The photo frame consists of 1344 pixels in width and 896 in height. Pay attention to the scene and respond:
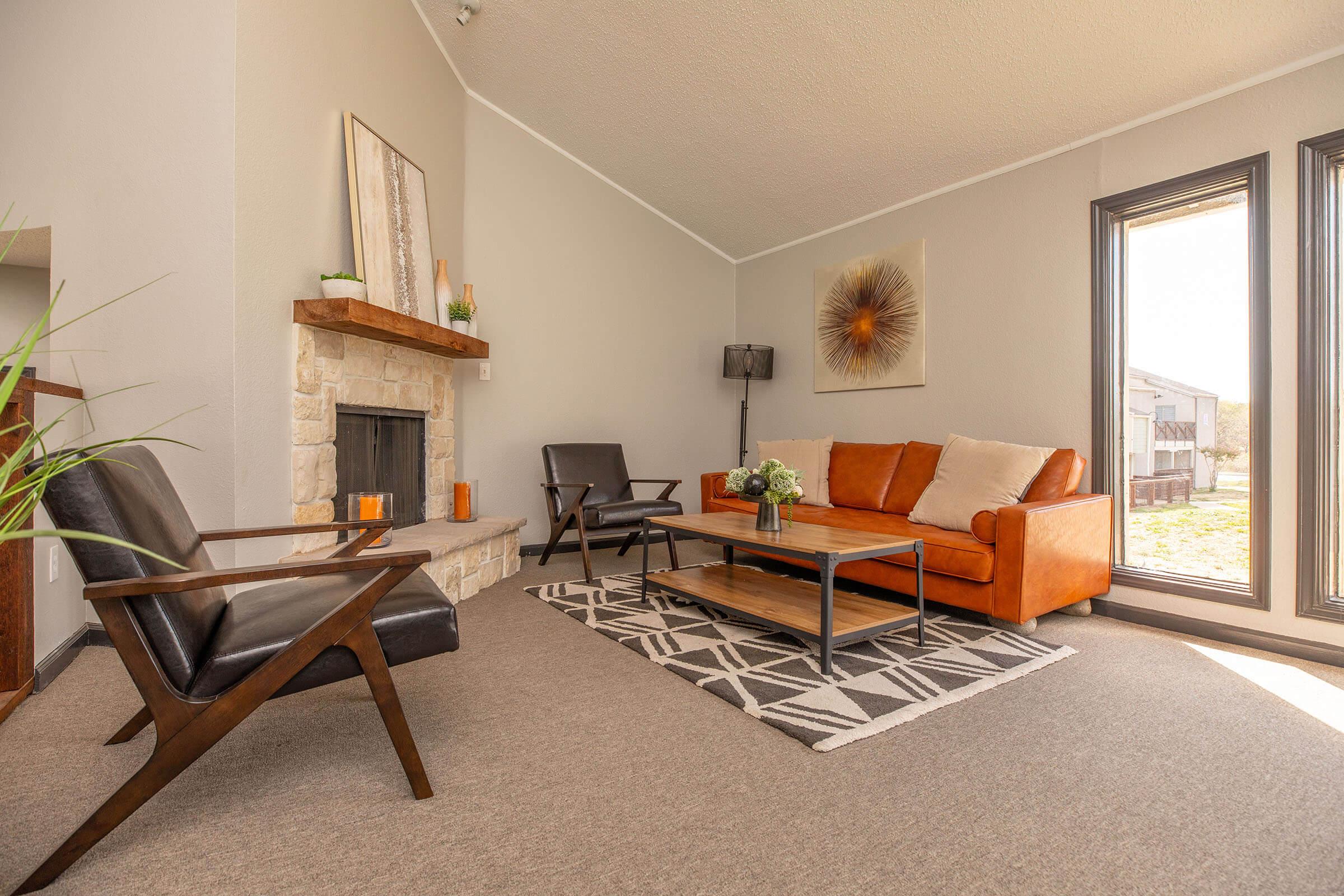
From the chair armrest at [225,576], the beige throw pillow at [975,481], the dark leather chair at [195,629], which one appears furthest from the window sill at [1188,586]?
the chair armrest at [225,576]

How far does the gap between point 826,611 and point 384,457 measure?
8.10 feet

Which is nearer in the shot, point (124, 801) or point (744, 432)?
point (124, 801)

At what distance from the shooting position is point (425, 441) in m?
3.89

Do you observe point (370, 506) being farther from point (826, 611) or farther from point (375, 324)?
point (826, 611)

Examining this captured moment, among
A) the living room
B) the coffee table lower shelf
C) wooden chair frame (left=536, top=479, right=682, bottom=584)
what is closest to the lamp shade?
the living room

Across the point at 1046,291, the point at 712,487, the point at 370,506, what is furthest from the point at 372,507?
the point at 1046,291

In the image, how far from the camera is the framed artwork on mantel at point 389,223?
3.08m

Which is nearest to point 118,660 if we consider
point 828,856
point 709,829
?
point 709,829

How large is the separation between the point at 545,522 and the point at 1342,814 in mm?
4296

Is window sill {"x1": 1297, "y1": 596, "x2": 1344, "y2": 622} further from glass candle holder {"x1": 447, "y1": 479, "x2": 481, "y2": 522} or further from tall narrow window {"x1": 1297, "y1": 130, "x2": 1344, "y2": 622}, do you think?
glass candle holder {"x1": 447, "y1": 479, "x2": 481, "y2": 522}

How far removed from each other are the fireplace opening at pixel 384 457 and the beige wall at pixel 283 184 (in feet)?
1.42

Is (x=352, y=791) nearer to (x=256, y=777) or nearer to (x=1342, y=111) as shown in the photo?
(x=256, y=777)

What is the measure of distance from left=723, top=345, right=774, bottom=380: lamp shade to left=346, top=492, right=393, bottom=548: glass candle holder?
3238mm

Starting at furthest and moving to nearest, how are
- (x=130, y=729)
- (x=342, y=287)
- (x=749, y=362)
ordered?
(x=749, y=362), (x=342, y=287), (x=130, y=729)
